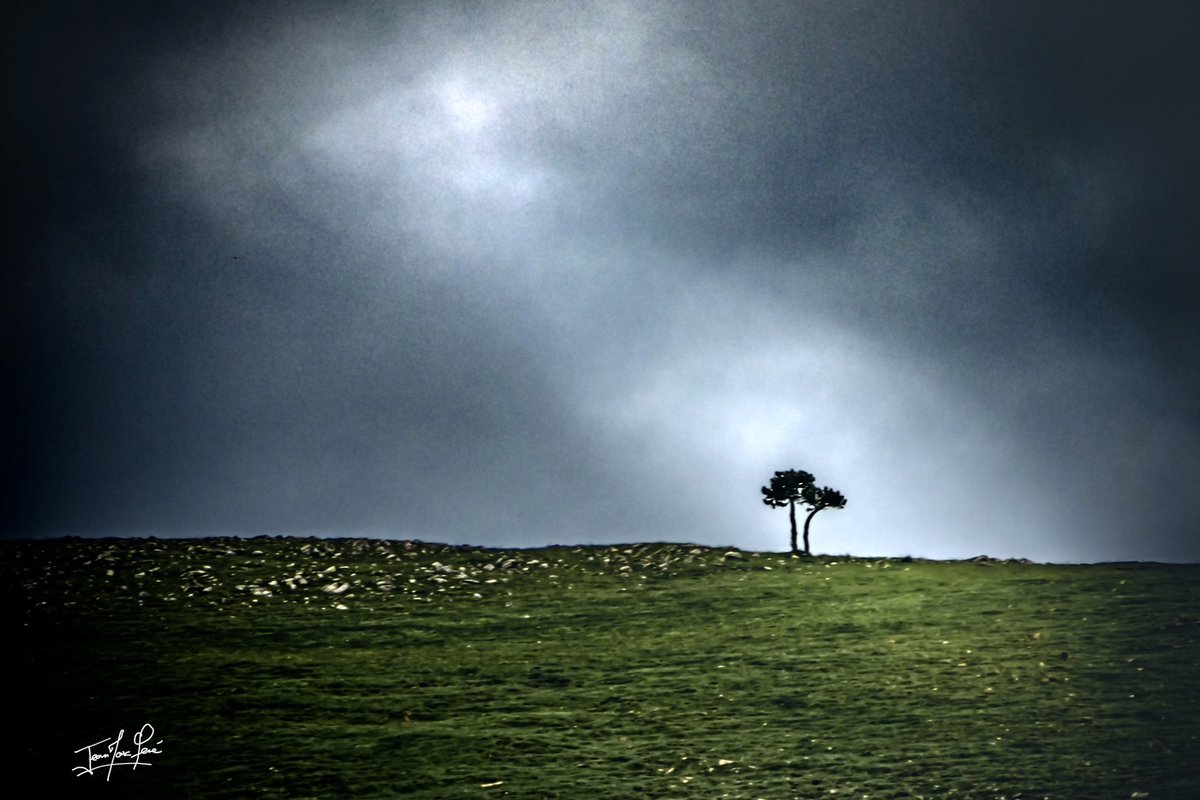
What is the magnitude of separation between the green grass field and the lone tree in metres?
5.40

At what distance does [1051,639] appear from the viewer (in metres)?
32.5

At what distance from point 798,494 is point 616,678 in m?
23.7

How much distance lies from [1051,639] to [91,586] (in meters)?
37.2

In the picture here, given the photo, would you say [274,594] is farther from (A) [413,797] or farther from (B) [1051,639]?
(B) [1051,639]
